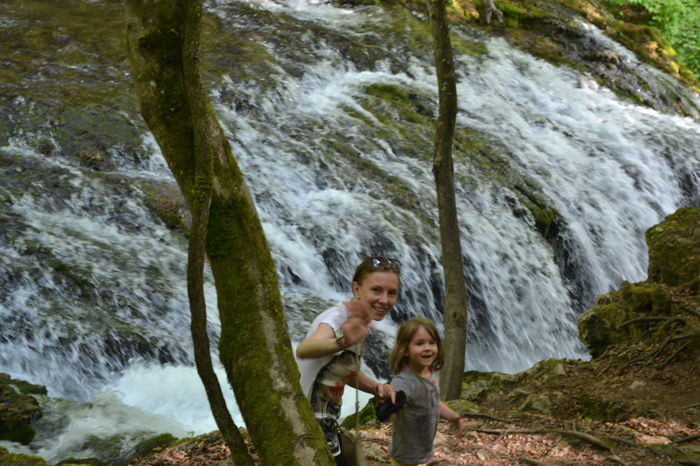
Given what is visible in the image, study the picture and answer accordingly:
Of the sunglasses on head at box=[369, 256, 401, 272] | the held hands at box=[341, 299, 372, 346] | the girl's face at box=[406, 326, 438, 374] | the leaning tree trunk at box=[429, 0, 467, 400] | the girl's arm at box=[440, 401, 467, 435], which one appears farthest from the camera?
the leaning tree trunk at box=[429, 0, 467, 400]

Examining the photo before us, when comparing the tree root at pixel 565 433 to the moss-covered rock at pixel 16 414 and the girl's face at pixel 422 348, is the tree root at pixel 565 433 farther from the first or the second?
the moss-covered rock at pixel 16 414

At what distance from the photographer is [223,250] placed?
11.4 feet

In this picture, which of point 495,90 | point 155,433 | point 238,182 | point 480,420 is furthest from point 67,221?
point 495,90

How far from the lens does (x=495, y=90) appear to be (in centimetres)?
1717

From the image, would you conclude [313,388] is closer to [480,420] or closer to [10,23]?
[480,420]

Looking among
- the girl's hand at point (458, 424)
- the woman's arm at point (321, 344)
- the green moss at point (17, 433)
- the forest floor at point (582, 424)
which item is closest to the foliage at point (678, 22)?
the forest floor at point (582, 424)

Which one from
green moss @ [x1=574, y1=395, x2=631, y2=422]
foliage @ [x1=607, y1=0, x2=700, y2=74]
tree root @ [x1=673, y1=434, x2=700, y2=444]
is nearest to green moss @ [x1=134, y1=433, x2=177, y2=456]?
green moss @ [x1=574, y1=395, x2=631, y2=422]

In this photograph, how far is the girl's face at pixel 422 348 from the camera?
3.68 meters

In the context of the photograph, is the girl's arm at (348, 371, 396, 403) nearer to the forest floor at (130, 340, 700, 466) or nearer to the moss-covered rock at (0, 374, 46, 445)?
the forest floor at (130, 340, 700, 466)

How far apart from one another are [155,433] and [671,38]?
21.4 meters

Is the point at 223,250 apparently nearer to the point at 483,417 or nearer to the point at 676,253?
the point at 483,417

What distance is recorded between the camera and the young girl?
3691mm

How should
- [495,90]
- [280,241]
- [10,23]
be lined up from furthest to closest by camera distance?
[495,90] → [10,23] → [280,241]

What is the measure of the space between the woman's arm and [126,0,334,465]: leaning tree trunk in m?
0.12
